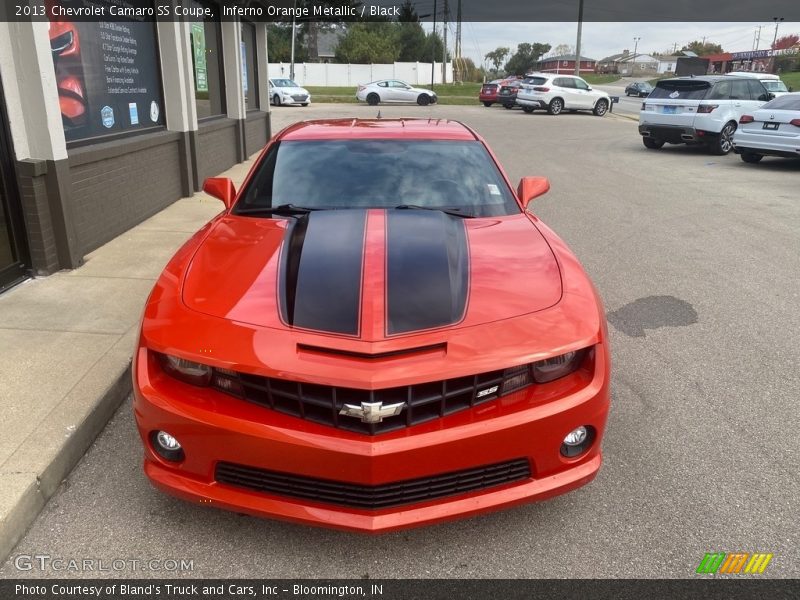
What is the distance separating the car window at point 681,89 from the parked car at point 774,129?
159 centimetres

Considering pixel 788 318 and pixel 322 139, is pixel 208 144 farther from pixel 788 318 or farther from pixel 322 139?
pixel 788 318

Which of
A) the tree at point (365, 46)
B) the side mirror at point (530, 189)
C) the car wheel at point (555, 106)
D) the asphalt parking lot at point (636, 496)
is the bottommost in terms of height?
the asphalt parking lot at point (636, 496)

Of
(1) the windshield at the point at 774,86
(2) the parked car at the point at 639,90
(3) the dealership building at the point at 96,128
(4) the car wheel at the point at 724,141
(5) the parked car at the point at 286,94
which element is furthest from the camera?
(2) the parked car at the point at 639,90

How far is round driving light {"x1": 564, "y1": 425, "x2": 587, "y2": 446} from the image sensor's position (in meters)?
2.51

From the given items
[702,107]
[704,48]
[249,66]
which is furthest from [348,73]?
[704,48]

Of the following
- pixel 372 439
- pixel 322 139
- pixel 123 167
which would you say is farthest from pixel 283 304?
pixel 123 167

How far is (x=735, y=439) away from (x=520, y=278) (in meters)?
1.60

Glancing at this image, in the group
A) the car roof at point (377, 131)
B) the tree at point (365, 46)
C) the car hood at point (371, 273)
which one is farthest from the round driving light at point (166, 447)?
the tree at point (365, 46)

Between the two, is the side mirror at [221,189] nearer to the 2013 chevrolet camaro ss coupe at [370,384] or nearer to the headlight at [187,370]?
the 2013 chevrolet camaro ss coupe at [370,384]

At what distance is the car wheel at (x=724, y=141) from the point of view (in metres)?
14.7

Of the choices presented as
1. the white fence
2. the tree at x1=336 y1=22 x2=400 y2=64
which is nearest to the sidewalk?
the white fence

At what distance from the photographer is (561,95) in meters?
27.8

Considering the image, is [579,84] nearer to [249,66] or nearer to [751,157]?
[751,157]

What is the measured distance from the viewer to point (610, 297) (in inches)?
216
